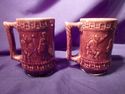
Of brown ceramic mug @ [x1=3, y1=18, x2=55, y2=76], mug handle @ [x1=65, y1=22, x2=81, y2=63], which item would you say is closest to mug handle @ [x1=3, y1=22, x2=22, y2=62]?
brown ceramic mug @ [x1=3, y1=18, x2=55, y2=76]

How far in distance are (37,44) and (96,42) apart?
206mm

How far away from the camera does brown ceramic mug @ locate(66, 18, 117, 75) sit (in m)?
0.62

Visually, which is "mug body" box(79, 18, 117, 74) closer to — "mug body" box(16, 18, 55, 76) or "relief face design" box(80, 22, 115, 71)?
"relief face design" box(80, 22, 115, 71)

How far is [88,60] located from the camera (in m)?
0.66

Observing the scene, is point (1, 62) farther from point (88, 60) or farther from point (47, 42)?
point (88, 60)

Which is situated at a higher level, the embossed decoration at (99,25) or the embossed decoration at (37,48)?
the embossed decoration at (99,25)

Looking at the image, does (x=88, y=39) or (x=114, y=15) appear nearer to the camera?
(x=88, y=39)

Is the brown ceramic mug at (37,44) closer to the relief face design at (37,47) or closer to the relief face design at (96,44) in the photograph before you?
the relief face design at (37,47)

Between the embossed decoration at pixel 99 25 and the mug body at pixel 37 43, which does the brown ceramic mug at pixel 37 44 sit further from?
the embossed decoration at pixel 99 25

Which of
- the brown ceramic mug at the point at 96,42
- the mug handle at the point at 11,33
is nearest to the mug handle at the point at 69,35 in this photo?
the brown ceramic mug at the point at 96,42

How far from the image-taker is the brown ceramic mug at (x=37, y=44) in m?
0.61

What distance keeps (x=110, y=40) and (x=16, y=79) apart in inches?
14.4

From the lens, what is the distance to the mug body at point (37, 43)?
61cm

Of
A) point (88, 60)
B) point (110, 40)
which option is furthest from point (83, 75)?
point (110, 40)
